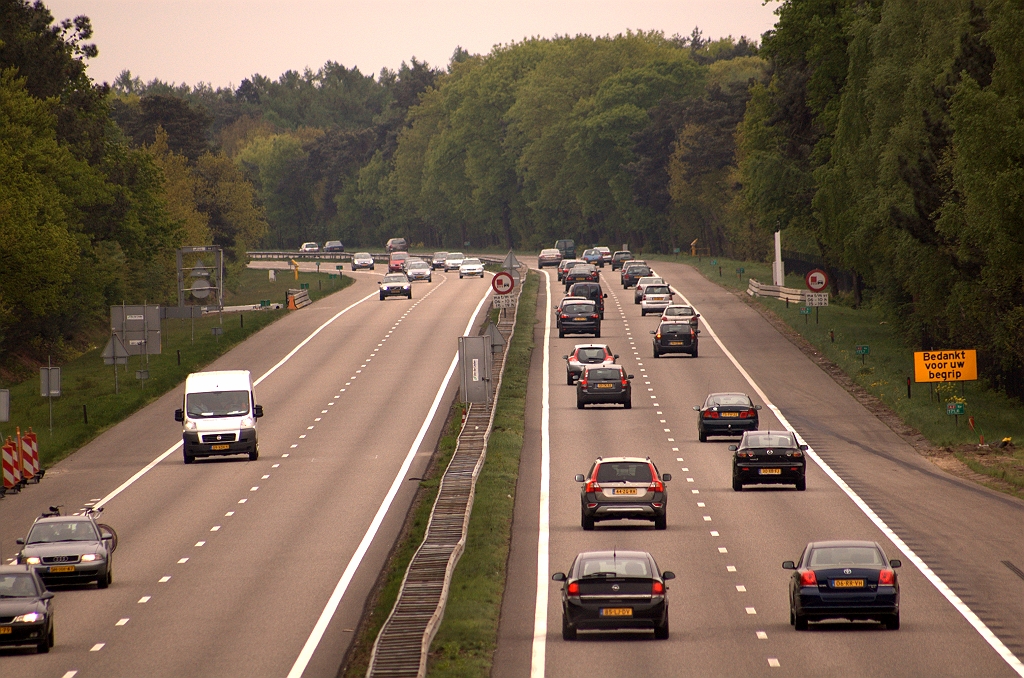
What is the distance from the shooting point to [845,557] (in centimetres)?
2308

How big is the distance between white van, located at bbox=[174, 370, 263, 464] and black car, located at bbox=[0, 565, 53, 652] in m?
19.4

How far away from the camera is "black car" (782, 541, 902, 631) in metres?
22.8

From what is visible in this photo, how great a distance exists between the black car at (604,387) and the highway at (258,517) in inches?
202

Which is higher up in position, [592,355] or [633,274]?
[633,274]

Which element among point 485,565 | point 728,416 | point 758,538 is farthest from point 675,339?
point 485,565

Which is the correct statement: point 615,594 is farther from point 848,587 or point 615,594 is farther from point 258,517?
point 258,517

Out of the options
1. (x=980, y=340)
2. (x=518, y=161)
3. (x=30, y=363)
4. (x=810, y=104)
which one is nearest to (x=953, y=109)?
(x=980, y=340)

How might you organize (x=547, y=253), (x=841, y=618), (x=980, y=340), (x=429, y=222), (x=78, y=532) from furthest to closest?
(x=429, y=222) < (x=547, y=253) < (x=980, y=340) < (x=78, y=532) < (x=841, y=618)

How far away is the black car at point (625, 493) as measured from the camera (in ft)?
106

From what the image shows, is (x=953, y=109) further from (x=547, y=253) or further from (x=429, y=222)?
(x=429, y=222)

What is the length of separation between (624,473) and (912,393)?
2413 centimetres

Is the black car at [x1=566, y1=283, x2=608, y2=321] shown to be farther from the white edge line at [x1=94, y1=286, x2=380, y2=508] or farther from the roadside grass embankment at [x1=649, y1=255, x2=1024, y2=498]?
the white edge line at [x1=94, y1=286, x2=380, y2=508]

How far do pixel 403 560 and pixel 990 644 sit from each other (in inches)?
488

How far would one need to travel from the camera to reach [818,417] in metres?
49.8
